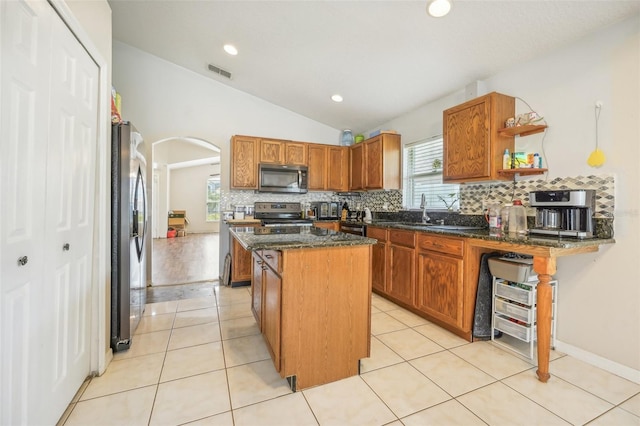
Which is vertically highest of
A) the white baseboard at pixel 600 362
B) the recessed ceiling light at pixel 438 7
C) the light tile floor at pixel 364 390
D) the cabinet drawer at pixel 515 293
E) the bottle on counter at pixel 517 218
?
the recessed ceiling light at pixel 438 7

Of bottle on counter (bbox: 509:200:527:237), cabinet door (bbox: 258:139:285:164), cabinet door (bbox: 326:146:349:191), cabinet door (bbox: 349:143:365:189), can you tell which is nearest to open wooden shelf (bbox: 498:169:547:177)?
bottle on counter (bbox: 509:200:527:237)

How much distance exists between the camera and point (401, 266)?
302cm

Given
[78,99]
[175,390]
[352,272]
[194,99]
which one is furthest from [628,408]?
[194,99]

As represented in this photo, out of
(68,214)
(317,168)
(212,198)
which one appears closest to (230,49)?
(317,168)

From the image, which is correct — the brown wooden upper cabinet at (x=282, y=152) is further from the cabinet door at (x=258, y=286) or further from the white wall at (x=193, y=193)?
the white wall at (x=193, y=193)

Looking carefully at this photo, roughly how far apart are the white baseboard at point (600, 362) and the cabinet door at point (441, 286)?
763 millimetres

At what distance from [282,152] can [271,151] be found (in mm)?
170

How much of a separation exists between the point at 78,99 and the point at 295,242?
1500 millimetres

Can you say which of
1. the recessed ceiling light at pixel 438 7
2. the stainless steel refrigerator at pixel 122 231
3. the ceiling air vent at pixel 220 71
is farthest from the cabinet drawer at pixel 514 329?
the ceiling air vent at pixel 220 71

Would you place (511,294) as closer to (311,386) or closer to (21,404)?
(311,386)

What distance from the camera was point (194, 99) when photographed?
4148 millimetres

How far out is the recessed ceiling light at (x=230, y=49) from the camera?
3.16m

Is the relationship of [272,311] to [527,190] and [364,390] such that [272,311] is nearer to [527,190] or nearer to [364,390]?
[364,390]

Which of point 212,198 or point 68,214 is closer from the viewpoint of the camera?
point 68,214
